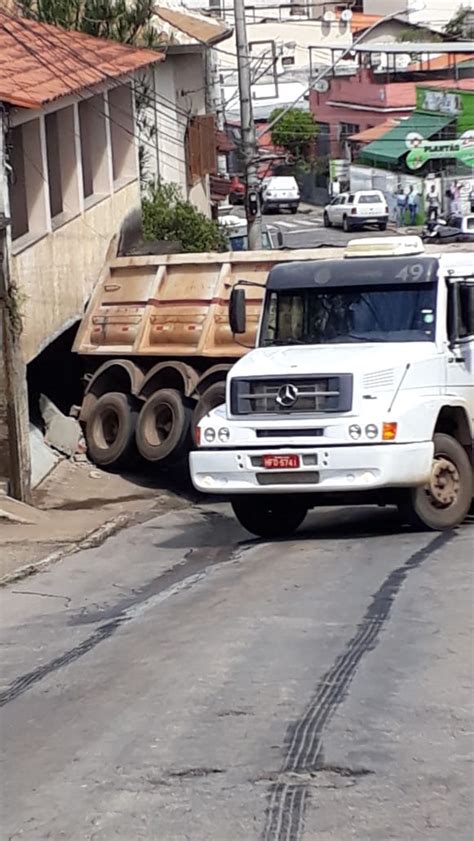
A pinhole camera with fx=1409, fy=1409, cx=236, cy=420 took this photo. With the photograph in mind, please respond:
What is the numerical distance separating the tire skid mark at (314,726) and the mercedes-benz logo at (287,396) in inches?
121

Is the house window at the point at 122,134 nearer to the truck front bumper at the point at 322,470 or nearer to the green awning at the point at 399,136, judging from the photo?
the truck front bumper at the point at 322,470

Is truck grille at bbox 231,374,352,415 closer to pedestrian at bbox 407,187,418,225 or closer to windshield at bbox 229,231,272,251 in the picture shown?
windshield at bbox 229,231,272,251

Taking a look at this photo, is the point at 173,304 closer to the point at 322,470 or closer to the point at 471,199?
the point at 322,470

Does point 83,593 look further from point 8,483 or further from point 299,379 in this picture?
point 8,483

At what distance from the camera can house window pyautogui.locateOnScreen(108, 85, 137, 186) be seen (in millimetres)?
24438

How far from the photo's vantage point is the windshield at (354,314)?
1383cm

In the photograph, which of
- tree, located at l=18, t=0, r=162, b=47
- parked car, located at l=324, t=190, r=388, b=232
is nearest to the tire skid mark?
tree, located at l=18, t=0, r=162, b=47

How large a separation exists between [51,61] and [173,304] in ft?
13.6

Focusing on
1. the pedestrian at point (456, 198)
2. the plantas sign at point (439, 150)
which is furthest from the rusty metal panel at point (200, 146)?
the plantas sign at point (439, 150)

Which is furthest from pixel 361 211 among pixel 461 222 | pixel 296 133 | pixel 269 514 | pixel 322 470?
pixel 322 470

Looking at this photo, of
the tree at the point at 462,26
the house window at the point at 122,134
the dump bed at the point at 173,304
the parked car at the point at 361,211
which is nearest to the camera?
the dump bed at the point at 173,304

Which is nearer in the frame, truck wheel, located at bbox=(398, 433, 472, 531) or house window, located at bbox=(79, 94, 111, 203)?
truck wheel, located at bbox=(398, 433, 472, 531)

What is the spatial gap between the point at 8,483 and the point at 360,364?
18.4ft

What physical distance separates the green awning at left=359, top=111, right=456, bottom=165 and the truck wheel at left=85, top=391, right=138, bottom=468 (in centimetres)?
4595
